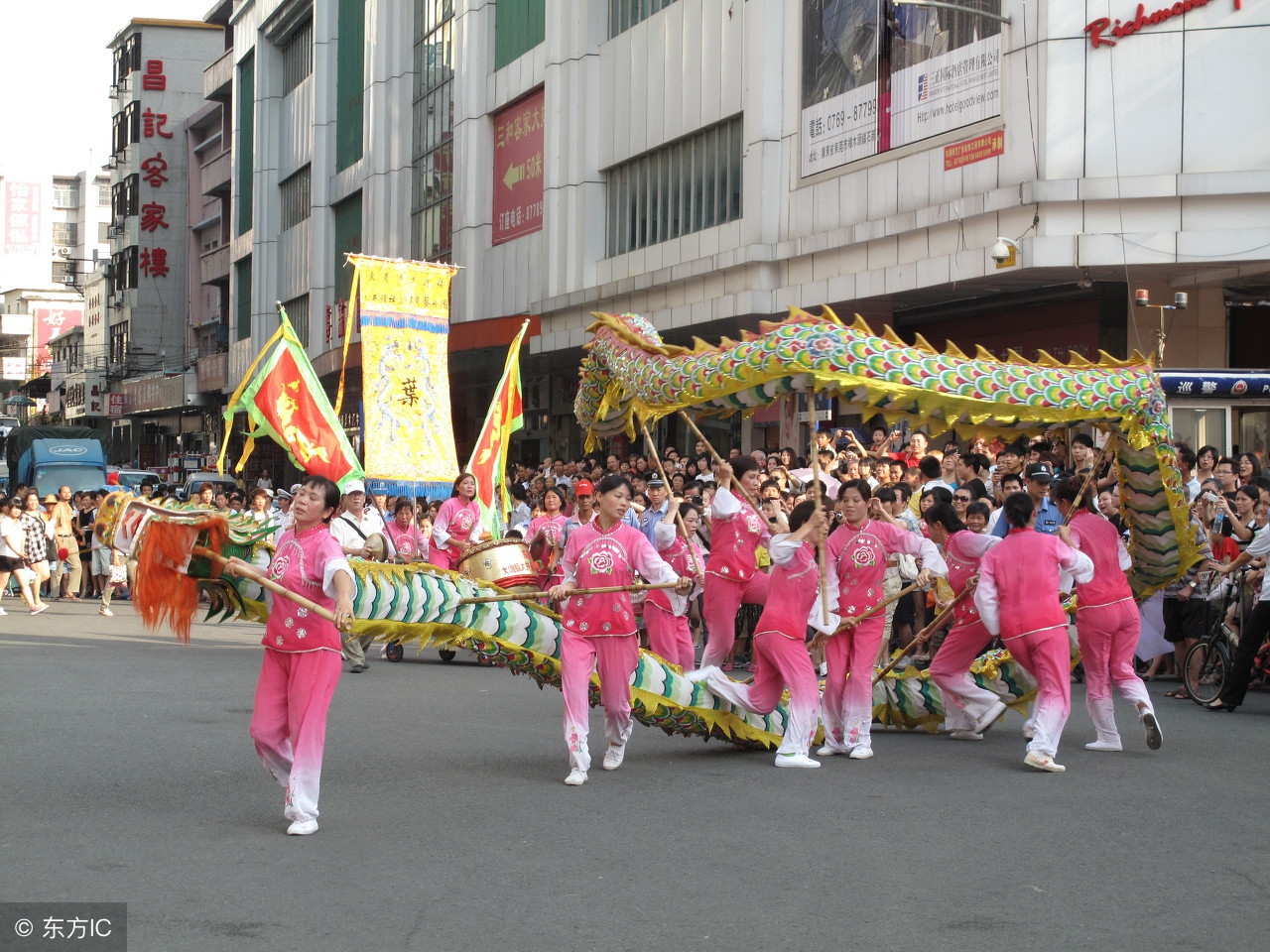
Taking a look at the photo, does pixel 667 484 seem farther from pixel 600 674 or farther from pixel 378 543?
pixel 378 543

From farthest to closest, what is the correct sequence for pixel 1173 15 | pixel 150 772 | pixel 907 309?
pixel 907 309, pixel 1173 15, pixel 150 772

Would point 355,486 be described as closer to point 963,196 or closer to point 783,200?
point 963,196

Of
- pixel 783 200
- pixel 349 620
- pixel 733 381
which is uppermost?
pixel 783 200

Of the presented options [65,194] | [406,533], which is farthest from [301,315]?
[65,194]

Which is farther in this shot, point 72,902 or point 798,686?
point 798,686

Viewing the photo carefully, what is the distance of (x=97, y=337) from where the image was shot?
72125 mm

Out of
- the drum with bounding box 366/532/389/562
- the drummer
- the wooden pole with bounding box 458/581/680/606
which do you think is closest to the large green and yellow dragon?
the wooden pole with bounding box 458/581/680/606

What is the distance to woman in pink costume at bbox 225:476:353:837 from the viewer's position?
660 cm

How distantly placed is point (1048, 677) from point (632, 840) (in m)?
2.96

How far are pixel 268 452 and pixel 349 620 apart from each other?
39.3m

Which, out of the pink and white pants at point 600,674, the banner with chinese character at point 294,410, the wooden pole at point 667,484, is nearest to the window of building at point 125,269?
the banner with chinese character at point 294,410

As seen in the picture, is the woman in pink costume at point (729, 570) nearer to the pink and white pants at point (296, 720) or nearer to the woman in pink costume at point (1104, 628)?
the woman in pink costume at point (1104, 628)

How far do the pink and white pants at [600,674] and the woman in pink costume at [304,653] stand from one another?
150 cm

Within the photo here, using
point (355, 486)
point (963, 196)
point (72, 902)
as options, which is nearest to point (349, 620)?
point (72, 902)
